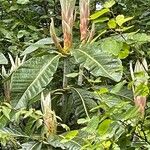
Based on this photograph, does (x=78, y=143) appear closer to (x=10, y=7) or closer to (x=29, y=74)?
(x=29, y=74)

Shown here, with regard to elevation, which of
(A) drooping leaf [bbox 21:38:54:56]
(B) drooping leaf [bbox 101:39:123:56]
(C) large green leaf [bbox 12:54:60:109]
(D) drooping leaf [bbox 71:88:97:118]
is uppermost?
(B) drooping leaf [bbox 101:39:123:56]

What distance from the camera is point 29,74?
6.10 feet

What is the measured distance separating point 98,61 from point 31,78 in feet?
0.94

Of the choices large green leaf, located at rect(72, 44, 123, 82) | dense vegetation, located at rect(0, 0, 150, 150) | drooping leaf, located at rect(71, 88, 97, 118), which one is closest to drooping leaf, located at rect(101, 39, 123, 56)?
dense vegetation, located at rect(0, 0, 150, 150)

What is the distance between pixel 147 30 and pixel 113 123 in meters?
1.43

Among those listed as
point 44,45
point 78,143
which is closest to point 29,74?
point 44,45

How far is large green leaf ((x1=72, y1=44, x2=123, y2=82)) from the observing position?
1.72 meters

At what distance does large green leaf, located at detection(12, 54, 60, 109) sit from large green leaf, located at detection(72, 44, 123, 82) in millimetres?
127

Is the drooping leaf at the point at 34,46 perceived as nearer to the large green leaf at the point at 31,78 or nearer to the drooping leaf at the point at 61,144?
the large green leaf at the point at 31,78

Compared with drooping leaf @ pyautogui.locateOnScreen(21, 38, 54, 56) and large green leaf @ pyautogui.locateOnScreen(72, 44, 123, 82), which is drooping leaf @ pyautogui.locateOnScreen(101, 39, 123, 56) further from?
drooping leaf @ pyautogui.locateOnScreen(21, 38, 54, 56)

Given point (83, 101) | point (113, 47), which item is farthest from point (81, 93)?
point (113, 47)

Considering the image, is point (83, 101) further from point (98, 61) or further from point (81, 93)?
point (98, 61)

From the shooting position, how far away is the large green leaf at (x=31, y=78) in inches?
71.2

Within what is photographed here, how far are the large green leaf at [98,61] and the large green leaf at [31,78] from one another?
127 mm
